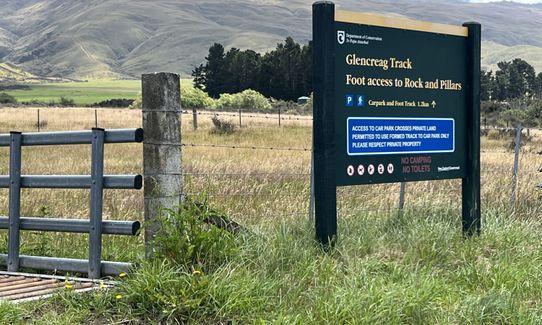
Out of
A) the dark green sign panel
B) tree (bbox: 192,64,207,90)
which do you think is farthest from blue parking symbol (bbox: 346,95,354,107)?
tree (bbox: 192,64,207,90)

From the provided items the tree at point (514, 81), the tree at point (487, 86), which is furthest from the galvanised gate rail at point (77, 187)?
the tree at point (514, 81)

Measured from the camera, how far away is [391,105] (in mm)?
6703

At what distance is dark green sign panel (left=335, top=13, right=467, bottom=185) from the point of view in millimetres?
6305

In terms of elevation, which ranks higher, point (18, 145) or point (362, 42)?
point (362, 42)

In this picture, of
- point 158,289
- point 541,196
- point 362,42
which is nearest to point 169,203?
point 158,289

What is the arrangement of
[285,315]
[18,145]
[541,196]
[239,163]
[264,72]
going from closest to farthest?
[285,315] < [18,145] < [541,196] < [239,163] < [264,72]

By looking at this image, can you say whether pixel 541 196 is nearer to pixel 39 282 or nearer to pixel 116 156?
pixel 39 282

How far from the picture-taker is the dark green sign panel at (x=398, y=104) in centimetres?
630

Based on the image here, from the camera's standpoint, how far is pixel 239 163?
1521cm

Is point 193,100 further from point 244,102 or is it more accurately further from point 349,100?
point 349,100

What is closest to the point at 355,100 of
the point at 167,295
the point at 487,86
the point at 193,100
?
the point at 167,295

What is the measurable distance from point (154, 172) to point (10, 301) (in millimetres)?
1491

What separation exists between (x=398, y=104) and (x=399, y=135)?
312 mm

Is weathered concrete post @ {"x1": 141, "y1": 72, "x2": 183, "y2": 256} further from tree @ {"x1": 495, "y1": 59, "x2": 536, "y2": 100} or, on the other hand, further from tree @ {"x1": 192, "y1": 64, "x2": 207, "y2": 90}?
tree @ {"x1": 192, "y1": 64, "x2": 207, "y2": 90}
